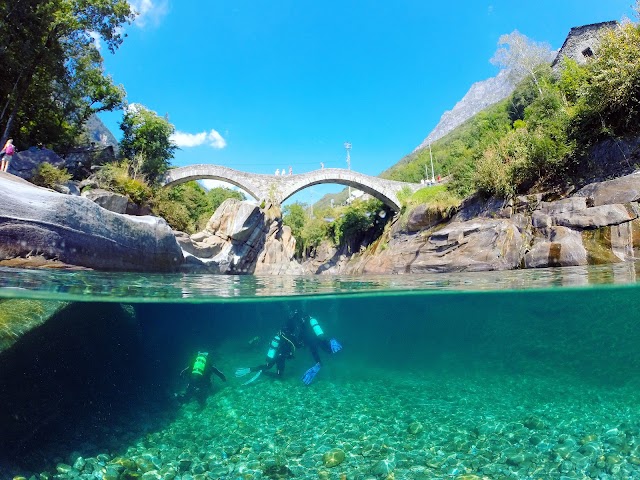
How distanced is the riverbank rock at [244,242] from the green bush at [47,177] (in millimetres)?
4883

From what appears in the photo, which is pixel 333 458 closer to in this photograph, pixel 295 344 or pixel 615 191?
pixel 295 344

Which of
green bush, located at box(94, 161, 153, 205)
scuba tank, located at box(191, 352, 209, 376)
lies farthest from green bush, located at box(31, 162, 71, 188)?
scuba tank, located at box(191, 352, 209, 376)

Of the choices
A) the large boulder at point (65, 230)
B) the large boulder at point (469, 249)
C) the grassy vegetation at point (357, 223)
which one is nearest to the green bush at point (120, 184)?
the large boulder at point (65, 230)

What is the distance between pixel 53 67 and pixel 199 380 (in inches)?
691

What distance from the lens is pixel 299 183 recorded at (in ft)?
116

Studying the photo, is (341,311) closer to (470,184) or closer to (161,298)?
(161,298)

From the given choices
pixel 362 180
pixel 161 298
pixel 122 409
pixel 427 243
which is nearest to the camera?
Answer: pixel 122 409

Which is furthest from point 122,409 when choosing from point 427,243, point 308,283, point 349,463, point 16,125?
point 16,125

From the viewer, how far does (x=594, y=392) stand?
8711 millimetres

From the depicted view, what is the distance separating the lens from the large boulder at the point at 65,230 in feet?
18.5

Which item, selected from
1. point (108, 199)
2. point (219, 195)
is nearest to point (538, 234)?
point (108, 199)

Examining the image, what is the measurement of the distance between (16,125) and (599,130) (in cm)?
2761

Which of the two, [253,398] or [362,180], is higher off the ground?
[362,180]

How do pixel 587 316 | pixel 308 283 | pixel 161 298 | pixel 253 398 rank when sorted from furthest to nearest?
pixel 587 316 → pixel 308 283 → pixel 161 298 → pixel 253 398
